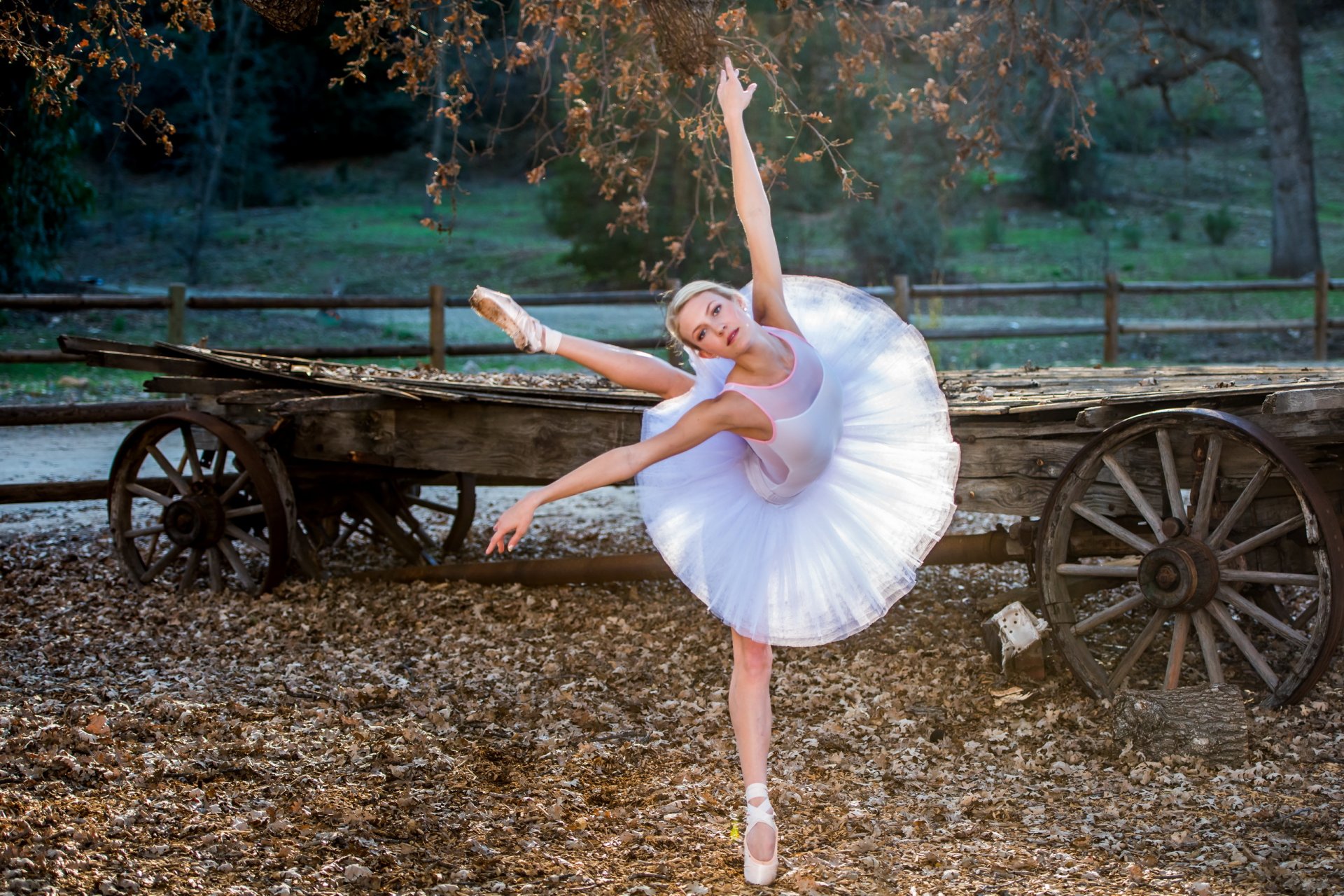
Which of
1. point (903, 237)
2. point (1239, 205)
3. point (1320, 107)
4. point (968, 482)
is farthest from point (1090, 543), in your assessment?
point (1320, 107)

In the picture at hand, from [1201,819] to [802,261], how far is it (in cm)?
1749

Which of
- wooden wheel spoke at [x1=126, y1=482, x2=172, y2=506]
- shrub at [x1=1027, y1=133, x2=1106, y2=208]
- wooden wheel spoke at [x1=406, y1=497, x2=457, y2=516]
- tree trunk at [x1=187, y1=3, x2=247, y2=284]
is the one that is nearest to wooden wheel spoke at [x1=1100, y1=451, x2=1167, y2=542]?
wooden wheel spoke at [x1=406, y1=497, x2=457, y2=516]

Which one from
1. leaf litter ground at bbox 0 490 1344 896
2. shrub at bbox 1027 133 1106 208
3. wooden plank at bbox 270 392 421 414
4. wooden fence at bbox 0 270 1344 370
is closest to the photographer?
leaf litter ground at bbox 0 490 1344 896

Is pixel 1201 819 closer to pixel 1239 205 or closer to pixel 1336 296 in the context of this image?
pixel 1336 296

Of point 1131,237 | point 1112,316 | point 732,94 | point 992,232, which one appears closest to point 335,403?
point 732,94

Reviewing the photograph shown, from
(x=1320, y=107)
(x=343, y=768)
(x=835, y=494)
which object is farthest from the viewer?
(x=1320, y=107)

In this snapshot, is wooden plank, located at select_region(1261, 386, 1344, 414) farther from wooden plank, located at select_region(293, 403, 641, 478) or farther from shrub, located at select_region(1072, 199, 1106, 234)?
shrub, located at select_region(1072, 199, 1106, 234)

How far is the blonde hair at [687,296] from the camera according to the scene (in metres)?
2.93

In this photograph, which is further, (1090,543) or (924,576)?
(924,576)

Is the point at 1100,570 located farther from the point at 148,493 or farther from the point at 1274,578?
the point at 148,493

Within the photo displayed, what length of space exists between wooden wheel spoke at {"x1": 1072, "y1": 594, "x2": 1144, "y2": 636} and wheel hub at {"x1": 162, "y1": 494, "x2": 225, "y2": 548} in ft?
12.1

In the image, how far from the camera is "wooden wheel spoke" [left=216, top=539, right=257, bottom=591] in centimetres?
560

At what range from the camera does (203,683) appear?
4.48 meters

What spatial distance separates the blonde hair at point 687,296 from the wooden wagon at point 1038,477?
1639mm
